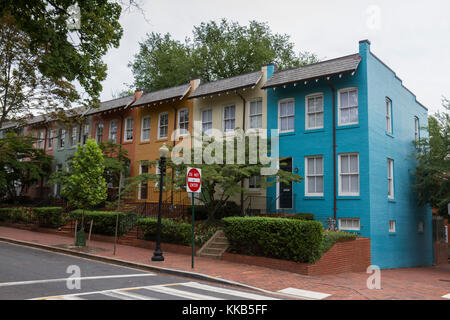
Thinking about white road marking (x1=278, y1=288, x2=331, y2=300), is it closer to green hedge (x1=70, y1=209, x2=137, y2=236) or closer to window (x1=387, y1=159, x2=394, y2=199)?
window (x1=387, y1=159, x2=394, y2=199)

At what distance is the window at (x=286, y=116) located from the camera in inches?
765

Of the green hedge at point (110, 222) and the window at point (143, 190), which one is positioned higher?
the window at point (143, 190)

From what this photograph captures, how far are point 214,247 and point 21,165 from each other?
732 inches

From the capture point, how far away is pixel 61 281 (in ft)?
30.9

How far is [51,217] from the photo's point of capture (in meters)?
22.9

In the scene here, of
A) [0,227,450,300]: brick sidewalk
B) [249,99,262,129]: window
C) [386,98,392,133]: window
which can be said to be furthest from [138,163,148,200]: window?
[386,98,392,133]: window

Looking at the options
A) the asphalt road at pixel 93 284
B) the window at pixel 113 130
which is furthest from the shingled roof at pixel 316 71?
the window at pixel 113 130

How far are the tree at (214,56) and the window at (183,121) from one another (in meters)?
12.5

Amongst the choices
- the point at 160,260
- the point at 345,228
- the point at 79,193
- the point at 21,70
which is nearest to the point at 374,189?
the point at 345,228

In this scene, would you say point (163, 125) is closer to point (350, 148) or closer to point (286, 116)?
point (286, 116)

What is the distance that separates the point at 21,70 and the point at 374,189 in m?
16.8

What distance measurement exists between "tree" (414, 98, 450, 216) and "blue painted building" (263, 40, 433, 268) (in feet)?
2.31

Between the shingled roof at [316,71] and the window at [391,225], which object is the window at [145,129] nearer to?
the shingled roof at [316,71]

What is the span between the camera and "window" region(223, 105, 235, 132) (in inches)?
842
